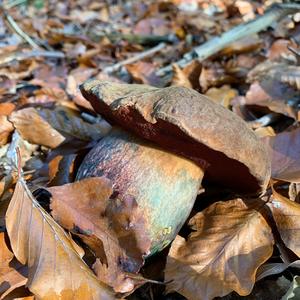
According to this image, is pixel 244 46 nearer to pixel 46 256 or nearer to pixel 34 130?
pixel 34 130

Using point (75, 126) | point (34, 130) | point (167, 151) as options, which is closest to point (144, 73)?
point (75, 126)

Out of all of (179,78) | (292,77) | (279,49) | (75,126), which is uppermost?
(75,126)

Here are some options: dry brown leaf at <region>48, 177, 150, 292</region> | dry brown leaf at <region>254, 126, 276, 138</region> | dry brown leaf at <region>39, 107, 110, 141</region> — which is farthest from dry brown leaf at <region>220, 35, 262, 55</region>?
dry brown leaf at <region>48, 177, 150, 292</region>

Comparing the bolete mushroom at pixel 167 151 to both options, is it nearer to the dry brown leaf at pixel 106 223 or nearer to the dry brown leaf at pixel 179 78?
the dry brown leaf at pixel 106 223

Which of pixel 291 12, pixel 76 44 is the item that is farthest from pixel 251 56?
pixel 76 44

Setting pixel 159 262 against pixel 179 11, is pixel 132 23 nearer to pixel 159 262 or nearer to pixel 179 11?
pixel 179 11

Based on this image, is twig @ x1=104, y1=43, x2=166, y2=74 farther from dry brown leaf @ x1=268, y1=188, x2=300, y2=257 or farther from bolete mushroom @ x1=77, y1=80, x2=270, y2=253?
dry brown leaf @ x1=268, y1=188, x2=300, y2=257

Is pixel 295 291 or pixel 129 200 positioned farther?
pixel 129 200
